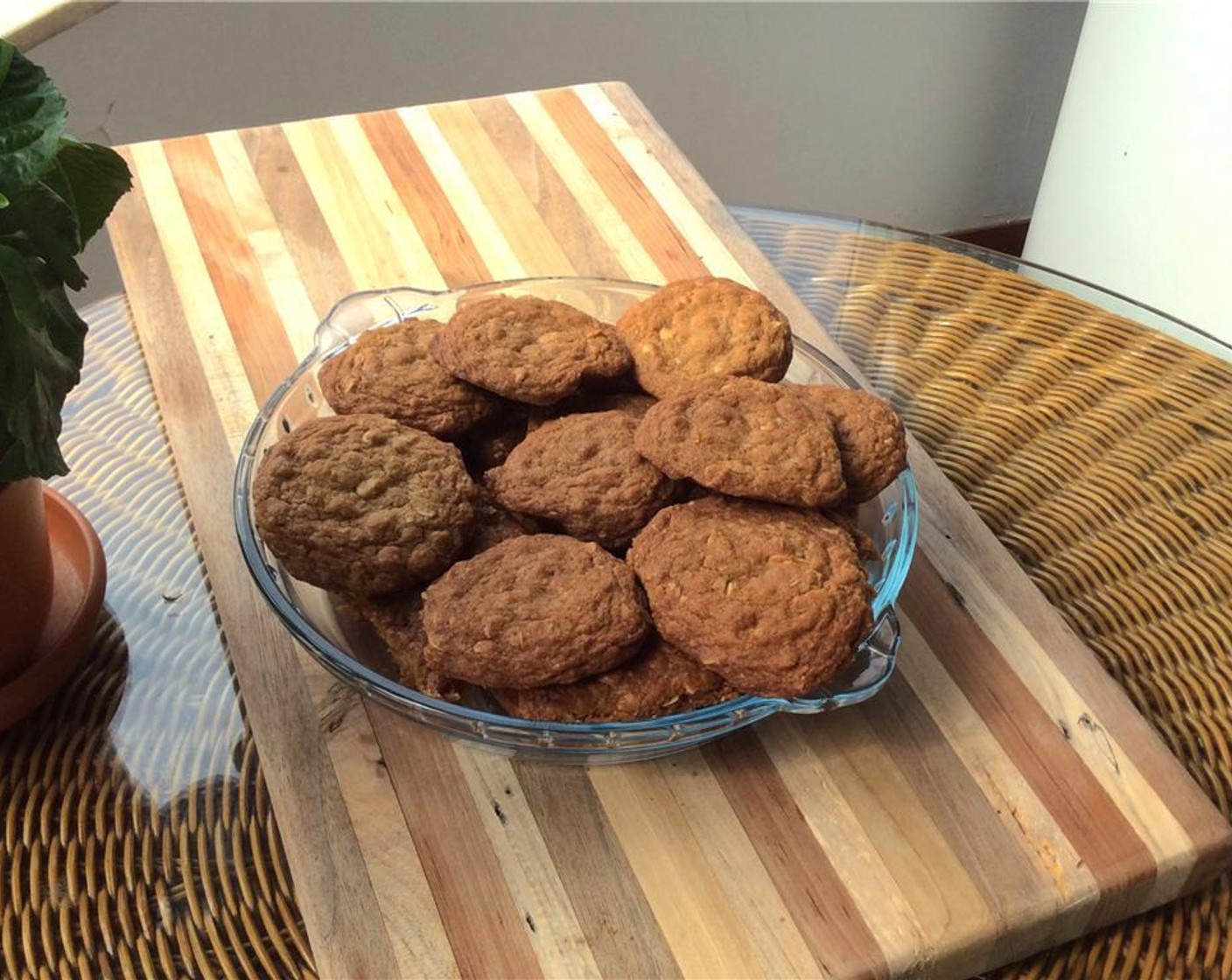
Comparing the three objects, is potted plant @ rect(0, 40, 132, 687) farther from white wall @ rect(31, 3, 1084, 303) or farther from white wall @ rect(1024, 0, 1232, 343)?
white wall @ rect(1024, 0, 1232, 343)

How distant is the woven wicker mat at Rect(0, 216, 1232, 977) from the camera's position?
2.28 ft

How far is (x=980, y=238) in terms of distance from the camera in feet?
7.86

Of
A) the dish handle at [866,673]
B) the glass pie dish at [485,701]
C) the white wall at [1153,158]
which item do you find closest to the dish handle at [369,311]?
the glass pie dish at [485,701]

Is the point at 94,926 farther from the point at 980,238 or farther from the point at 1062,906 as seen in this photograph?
the point at 980,238

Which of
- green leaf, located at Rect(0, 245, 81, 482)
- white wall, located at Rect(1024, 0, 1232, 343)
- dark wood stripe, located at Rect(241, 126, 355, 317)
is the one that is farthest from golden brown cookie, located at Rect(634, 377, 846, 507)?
white wall, located at Rect(1024, 0, 1232, 343)

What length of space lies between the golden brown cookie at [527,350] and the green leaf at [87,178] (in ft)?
0.72

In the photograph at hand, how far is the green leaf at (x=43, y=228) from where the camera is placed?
59 cm

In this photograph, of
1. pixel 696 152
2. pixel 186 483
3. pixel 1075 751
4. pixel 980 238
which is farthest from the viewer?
pixel 980 238

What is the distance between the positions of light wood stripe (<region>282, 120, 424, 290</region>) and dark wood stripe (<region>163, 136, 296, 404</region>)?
0.08 metres

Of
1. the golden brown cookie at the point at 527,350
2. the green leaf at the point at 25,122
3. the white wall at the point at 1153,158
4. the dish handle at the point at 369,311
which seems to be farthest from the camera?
the white wall at the point at 1153,158

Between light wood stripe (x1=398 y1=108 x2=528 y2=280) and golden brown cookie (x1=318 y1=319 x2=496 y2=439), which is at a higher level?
golden brown cookie (x1=318 y1=319 x2=496 y2=439)

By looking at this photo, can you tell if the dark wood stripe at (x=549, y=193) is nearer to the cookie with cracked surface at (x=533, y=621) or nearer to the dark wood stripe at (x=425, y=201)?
the dark wood stripe at (x=425, y=201)

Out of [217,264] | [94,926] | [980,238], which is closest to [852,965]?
[94,926]

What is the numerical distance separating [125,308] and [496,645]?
1.99 ft
